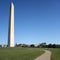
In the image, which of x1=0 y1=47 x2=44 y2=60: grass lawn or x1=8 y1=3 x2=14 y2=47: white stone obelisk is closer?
x1=0 y1=47 x2=44 y2=60: grass lawn

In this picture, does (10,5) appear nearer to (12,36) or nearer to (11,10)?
(11,10)

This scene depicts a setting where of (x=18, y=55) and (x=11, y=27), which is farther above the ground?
(x=11, y=27)

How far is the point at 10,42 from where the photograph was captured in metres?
114

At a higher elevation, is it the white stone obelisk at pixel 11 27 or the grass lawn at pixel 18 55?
the white stone obelisk at pixel 11 27

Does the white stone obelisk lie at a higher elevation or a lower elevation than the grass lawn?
higher

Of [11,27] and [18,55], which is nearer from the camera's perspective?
[18,55]

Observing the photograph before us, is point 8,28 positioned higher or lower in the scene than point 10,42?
higher

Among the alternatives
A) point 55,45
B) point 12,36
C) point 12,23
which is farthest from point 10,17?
point 55,45

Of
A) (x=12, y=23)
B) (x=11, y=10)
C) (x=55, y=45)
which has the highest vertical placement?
(x=11, y=10)

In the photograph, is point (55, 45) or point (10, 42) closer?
point (10, 42)

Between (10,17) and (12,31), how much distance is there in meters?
8.22

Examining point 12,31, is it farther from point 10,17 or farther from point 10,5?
point 10,5

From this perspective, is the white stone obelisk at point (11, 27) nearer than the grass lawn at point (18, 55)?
No

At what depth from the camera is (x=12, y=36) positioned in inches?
4545
